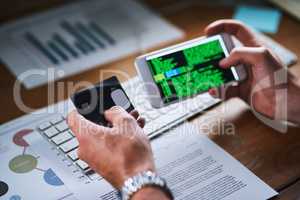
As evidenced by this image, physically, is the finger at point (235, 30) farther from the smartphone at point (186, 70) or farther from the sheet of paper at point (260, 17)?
the sheet of paper at point (260, 17)

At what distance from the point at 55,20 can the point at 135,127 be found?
52cm

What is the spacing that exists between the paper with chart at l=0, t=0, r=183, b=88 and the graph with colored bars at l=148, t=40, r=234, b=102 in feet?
0.66

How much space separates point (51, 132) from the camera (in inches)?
32.0

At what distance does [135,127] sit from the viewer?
0.69 m

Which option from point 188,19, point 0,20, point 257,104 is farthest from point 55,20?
point 257,104

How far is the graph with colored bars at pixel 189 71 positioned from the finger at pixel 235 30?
1.6 inches

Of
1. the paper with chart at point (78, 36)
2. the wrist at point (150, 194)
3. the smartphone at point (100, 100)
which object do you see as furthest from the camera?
the paper with chart at point (78, 36)

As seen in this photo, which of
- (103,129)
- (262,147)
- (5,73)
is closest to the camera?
(103,129)

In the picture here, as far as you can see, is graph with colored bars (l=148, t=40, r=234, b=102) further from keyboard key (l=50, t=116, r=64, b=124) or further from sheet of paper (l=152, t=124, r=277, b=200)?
keyboard key (l=50, t=116, r=64, b=124)

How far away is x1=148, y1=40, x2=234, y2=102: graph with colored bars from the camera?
0.83 meters

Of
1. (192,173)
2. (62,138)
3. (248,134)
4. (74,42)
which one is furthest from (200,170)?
(74,42)

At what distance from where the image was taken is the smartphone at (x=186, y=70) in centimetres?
83

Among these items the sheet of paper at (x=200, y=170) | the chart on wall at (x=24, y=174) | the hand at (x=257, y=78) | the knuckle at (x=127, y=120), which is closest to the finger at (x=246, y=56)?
the hand at (x=257, y=78)

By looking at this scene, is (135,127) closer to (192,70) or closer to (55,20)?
(192,70)
